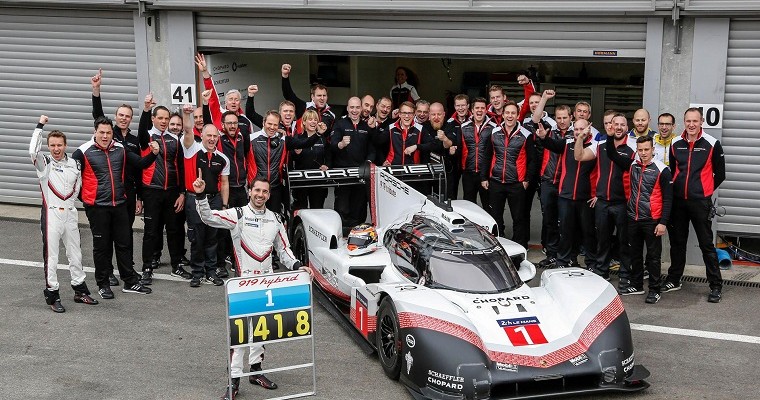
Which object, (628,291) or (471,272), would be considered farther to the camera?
(628,291)

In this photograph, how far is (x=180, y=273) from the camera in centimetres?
1215

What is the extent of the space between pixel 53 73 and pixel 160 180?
4525 millimetres

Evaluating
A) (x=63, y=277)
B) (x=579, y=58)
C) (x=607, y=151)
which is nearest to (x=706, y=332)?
(x=607, y=151)

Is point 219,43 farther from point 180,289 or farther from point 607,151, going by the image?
point 607,151

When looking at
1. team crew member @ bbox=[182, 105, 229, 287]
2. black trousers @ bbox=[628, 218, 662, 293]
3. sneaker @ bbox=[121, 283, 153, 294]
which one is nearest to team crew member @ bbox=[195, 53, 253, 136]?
team crew member @ bbox=[182, 105, 229, 287]

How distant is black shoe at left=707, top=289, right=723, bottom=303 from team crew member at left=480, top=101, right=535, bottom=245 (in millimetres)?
2461

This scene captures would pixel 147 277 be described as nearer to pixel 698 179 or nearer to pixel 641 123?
pixel 641 123

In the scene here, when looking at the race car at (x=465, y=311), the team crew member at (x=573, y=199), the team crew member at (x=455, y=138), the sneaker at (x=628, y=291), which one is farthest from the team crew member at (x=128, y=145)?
the sneaker at (x=628, y=291)

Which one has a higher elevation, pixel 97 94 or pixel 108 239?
pixel 97 94

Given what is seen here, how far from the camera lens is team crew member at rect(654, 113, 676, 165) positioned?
37.7 feet

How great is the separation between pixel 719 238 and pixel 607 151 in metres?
2.30

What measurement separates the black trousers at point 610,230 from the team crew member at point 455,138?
7.08 feet

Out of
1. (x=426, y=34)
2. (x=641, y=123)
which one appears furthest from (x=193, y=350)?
(x=426, y=34)

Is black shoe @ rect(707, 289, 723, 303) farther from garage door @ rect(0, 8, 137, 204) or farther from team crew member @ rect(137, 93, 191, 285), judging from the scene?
garage door @ rect(0, 8, 137, 204)
